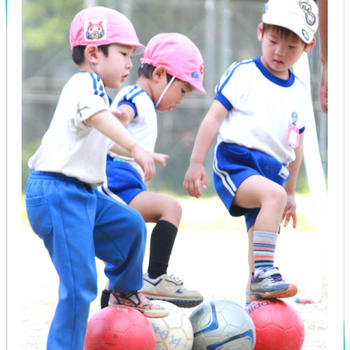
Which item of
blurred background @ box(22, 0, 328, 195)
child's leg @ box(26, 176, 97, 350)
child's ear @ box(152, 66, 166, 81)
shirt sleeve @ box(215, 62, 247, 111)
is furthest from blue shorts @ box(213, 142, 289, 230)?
blurred background @ box(22, 0, 328, 195)

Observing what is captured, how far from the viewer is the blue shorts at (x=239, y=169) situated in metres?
4.57

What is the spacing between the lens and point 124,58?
3986 mm

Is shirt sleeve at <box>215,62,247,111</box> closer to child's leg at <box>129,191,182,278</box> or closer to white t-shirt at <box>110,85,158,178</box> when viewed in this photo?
white t-shirt at <box>110,85,158,178</box>

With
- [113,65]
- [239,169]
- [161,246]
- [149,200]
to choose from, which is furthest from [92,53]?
[161,246]

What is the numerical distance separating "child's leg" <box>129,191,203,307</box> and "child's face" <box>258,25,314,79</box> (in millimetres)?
1084

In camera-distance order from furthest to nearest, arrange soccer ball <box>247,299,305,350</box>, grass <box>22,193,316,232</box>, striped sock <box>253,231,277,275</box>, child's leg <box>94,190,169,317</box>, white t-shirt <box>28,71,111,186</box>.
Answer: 1. grass <box>22,193,316,232</box>
2. striped sock <box>253,231,277,275</box>
3. soccer ball <box>247,299,305,350</box>
4. child's leg <box>94,190,169,317</box>
5. white t-shirt <box>28,71,111,186</box>

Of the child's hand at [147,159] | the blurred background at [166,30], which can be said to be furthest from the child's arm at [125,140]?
the blurred background at [166,30]

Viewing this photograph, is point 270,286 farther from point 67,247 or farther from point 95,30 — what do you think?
point 95,30

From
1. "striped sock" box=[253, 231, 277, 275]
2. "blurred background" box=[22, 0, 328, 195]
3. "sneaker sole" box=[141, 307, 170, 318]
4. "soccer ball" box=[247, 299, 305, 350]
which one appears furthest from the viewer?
"blurred background" box=[22, 0, 328, 195]

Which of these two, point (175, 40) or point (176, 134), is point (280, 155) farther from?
point (176, 134)

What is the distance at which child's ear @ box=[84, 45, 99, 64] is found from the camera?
3902mm

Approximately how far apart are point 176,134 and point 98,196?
10186 mm

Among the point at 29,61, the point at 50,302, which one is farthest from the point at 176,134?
the point at 50,302
